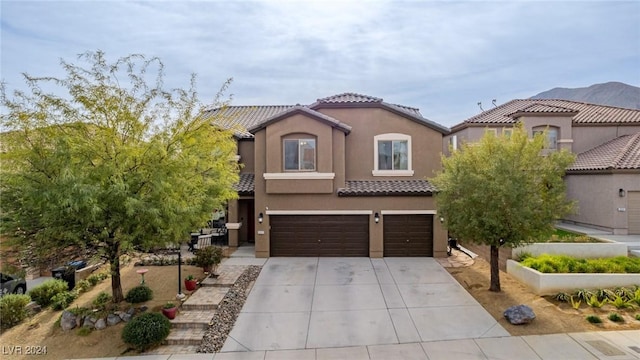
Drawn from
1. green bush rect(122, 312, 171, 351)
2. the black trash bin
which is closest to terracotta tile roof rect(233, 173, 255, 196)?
the black trash bin

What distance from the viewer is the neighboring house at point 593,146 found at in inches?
630

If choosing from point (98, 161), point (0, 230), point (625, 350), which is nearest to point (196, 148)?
point (98, 161)

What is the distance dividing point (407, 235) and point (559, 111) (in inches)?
546

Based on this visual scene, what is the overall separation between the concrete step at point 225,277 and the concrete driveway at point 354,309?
0.89 m

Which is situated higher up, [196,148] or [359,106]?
Answer: [359,106]

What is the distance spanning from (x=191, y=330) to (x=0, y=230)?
16.3 ft

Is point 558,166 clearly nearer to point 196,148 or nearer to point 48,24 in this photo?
point 196,148

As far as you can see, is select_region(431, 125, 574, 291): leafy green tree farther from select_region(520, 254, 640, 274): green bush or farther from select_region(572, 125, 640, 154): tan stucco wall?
select_region(572, 125, 640, 154): tan stucco wall

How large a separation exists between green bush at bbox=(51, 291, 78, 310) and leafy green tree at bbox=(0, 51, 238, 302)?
1973mm

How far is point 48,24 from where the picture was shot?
961 cm

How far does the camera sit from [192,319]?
9.12 meters

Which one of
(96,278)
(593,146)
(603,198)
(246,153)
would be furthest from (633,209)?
(96,278)

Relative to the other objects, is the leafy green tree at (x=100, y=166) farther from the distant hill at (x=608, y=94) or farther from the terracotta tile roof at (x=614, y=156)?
the distant hill at (x=608, y=94)

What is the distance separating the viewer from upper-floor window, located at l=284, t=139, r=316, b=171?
15.2 meters
